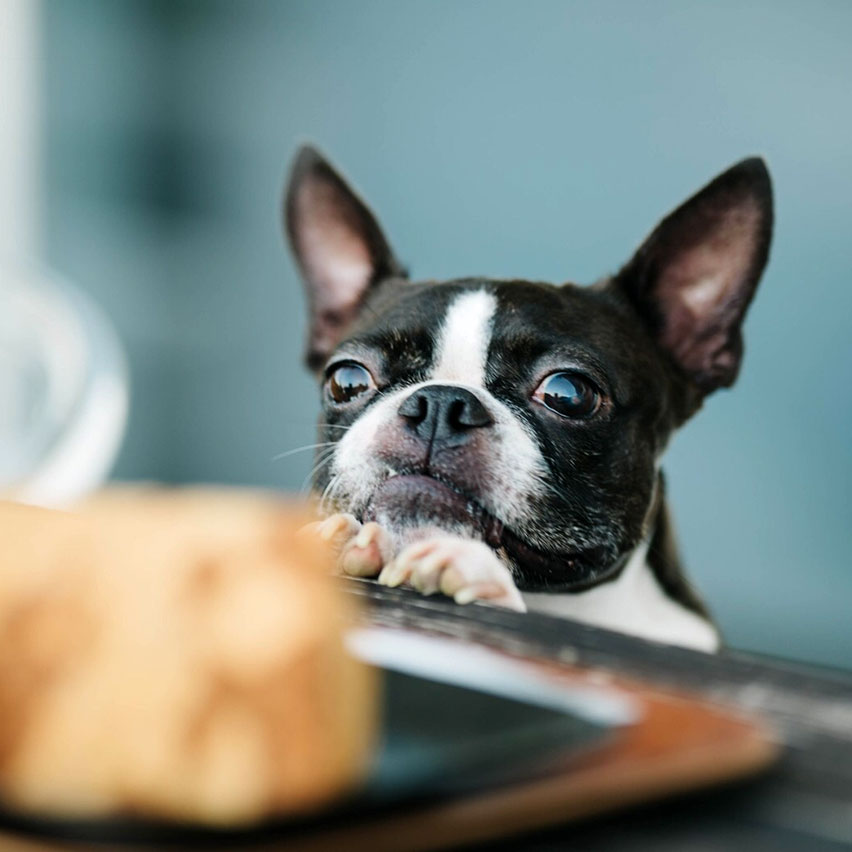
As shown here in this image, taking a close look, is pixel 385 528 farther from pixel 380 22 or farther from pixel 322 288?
pixel 380 22

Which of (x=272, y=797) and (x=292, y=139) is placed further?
(x=292, y=139)

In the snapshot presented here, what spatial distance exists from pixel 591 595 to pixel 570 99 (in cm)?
233

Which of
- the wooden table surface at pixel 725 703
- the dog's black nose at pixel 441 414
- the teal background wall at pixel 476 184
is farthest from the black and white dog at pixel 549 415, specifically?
the teal background wall at pixel 476 184

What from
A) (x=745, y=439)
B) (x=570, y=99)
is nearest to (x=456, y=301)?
(x=745, y=439)

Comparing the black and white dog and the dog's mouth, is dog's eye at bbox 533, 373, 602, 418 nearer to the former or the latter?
the black and white dog

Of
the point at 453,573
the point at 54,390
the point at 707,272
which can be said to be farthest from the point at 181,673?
the point at 54,390

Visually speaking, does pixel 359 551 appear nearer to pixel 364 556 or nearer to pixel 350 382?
pixel 364 556

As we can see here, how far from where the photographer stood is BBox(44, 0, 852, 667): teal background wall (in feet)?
9.03

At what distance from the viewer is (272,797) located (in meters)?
0.31

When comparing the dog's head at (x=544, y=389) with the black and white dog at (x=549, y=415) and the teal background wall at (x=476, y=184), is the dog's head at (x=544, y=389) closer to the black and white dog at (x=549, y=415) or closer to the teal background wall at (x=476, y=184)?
the black and white dog at (x=549, y=415)

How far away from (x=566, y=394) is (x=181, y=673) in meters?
0.77

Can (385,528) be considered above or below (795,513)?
above

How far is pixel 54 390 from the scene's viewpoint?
2246mm

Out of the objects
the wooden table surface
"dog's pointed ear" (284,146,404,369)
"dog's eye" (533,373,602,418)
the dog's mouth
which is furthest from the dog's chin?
"dog's pointed ear" (284,146,404,369)
